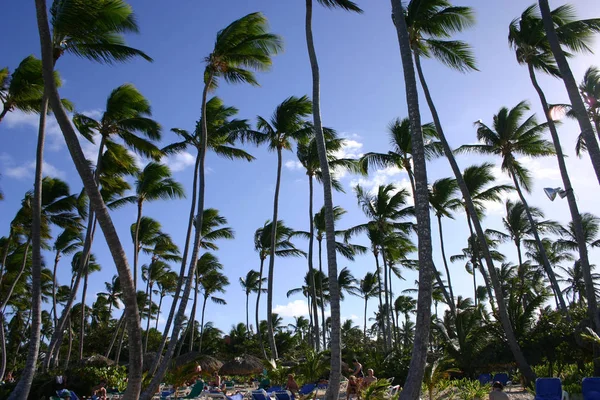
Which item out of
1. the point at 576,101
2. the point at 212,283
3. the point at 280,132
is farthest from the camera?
the point at 212,283

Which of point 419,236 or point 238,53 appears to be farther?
point 238,53

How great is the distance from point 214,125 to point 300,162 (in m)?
5.39

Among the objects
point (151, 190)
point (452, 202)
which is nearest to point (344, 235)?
point (452, 202)

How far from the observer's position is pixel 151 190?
71.4 feet

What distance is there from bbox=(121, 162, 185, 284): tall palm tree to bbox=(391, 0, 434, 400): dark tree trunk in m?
14.5

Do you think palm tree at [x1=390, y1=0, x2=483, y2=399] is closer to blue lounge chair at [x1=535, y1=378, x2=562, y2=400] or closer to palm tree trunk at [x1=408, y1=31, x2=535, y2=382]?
blue lounge chair at [x1=535, y1=378, x2=562, y2=400]

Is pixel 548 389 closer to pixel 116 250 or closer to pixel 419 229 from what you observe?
pixel 419 229

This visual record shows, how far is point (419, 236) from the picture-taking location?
803cm

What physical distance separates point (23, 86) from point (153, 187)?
806cm

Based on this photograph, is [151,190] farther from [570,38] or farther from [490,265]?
[570,38]

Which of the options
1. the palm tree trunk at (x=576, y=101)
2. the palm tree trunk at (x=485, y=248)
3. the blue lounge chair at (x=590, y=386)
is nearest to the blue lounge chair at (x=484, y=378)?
the palm tree trunk at (x=485, y=248)

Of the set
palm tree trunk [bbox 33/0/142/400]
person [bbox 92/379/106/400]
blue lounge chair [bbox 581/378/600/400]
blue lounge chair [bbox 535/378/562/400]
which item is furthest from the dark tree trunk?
person [bbox 92/379/106/400]

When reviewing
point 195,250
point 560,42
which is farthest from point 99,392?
point 560,42

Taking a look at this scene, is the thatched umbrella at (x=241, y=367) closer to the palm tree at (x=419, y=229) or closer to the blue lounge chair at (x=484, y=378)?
the blue lounge chair at (x=484, y=378)
